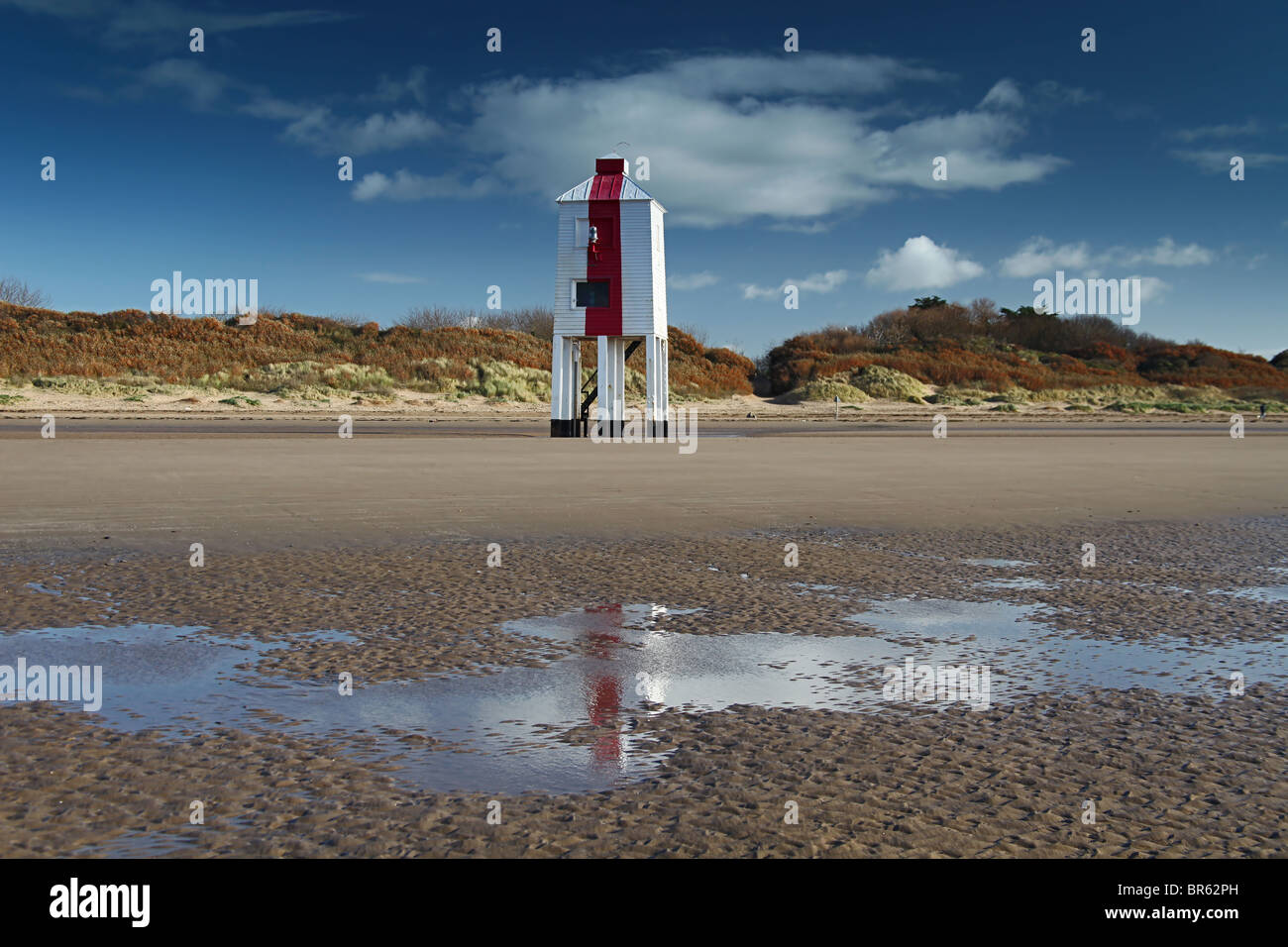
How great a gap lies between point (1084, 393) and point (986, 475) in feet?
180

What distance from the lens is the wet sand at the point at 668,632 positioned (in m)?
3.99

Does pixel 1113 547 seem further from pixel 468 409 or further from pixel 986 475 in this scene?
pixel 468 409

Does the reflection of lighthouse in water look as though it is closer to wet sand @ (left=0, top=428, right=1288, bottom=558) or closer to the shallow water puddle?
the shallow water puddle

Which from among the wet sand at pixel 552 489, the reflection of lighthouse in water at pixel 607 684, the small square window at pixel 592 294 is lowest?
the reflection of lighthouse in water at pixel 607 684

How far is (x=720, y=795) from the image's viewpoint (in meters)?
4.30

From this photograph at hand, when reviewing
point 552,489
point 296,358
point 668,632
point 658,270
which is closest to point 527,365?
point 296,358

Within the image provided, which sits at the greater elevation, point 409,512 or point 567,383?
point 567,383

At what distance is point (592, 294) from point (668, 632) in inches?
1012

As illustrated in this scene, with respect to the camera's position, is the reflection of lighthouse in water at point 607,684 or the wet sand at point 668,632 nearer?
the wet sand at point 668,632

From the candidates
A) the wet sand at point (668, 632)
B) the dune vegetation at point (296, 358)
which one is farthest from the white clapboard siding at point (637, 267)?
the dune vegetation at point (296, 358)

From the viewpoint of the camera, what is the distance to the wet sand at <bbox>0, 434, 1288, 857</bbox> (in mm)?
3992

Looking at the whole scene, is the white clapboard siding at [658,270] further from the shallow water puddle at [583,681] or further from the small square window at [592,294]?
the shallow water puddle at [583,681]
